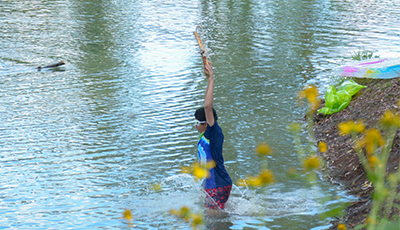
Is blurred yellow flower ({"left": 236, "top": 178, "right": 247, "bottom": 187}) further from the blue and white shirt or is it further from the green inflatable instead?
the green inflatable

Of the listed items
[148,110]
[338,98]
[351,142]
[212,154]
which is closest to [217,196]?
[212,154]

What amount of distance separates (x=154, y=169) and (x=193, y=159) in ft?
2.08

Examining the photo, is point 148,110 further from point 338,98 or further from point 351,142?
point 351,142

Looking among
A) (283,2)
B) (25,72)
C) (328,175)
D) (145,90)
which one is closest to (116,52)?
(25,72)

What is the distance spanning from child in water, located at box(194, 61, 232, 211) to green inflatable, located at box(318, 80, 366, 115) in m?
3.67

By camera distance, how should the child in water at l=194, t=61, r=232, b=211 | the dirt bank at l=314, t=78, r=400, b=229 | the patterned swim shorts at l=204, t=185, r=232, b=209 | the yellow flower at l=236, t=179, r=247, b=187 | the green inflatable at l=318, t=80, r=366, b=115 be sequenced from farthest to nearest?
the green inflatable at l=318, t=80, r=366, b=115 < the yellow flower at l=236, t=179, r=247, b=187 < the patterned swim shorts at l=204, t=185, r=232, b=209 < the dirt bank at l=314, t=78, r=400, b=229 < the child in water at l=194, t=61, r=232, b=211

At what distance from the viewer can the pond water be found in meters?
5.68

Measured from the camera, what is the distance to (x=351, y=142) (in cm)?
673

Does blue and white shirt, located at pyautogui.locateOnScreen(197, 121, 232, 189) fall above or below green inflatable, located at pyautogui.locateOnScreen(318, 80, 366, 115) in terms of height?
above

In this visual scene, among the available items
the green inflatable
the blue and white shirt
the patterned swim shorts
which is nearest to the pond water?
the patterned swim shorts

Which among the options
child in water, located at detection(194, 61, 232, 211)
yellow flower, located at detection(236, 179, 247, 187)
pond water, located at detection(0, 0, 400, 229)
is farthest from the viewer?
yellow flower, located at detection(236, 179, 247, 187)

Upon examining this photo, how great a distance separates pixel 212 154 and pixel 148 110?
4317mm

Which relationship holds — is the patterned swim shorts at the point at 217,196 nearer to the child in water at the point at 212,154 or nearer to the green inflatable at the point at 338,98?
the child in water at the point at 212,154

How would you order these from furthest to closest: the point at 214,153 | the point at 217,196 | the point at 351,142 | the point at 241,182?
1. the point at 351,142
2. the point at 241,182
3. the point at 217,196
4. the point at 214,153
